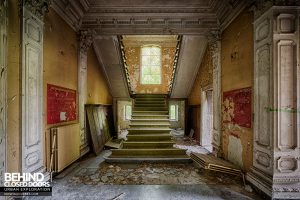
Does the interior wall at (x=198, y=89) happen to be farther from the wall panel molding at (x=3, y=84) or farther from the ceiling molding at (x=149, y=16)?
the wall panel molding at (x=3, y=84)

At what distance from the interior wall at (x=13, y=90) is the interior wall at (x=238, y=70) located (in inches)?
165

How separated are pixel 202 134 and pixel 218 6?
438cm

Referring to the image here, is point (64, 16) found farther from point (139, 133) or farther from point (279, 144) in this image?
point (279, 144)

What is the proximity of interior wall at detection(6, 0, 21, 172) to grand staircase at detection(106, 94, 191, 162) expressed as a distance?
2461 millimetres

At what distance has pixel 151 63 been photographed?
11.3 meters

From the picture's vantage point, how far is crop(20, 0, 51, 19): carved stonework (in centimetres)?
306

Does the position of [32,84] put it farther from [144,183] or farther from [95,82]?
[95,82]

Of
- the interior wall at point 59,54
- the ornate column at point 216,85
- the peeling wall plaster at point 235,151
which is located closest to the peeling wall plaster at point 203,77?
the ornate column at point 216,85

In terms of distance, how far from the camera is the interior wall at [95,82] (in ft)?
19.8

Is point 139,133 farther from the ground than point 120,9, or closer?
closer

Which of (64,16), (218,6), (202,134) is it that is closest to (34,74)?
(64,16)

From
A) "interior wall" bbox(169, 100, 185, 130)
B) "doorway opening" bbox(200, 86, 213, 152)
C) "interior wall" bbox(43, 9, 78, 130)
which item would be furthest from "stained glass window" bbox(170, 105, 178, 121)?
"interior wall" bbox(43, 9, 78, 130)

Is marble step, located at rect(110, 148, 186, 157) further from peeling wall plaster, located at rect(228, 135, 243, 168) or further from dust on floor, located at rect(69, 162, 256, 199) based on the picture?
→ peeling wall plaster, located at rect(228, 135, 243, 168)

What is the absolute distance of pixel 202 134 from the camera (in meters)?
7.00
